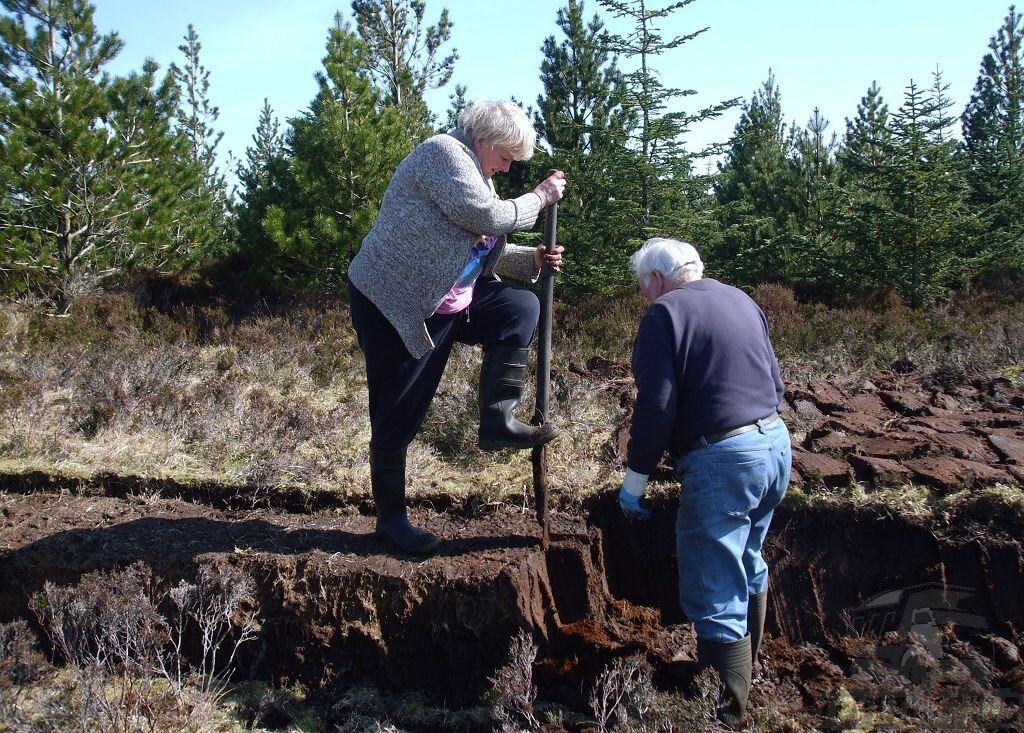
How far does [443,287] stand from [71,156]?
8.04 m

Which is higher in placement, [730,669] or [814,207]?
[814,207]

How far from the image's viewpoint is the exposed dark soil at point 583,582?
3.48 m

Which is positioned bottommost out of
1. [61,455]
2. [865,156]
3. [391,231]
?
[61,455]

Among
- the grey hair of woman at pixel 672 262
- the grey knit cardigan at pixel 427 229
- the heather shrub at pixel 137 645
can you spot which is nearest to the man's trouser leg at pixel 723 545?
the grey hair of woman at pixel 672 262

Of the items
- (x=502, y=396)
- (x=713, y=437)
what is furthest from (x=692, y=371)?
(x=502, y=396)

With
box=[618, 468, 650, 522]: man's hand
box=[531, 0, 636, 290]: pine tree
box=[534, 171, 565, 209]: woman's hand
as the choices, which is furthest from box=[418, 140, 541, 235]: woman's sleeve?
box=[531, 0, 636, 290]: pine tree

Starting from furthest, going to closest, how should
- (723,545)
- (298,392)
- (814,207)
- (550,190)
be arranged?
(814,207), (298,392), (550,190), (723,545)

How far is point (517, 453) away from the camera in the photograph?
15.9 ft

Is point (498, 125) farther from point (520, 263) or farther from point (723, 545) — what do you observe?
point (723, 545)

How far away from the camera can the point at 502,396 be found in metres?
3.63

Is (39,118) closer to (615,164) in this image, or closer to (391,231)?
(615,164)

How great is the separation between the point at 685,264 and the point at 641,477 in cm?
78

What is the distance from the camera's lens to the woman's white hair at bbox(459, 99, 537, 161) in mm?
3252

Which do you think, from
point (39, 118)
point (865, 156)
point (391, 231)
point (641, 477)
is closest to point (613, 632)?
point (641, 477)
